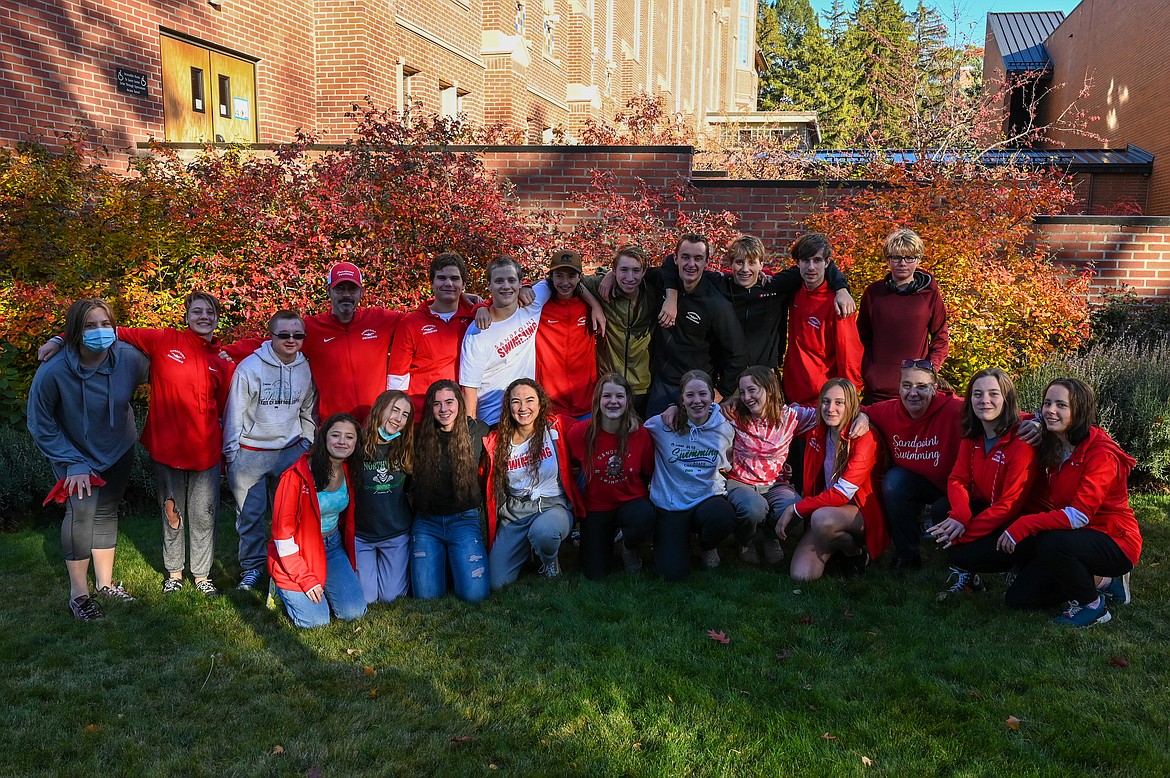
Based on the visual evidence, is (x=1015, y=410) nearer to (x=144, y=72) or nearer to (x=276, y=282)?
(x=276, y=282)

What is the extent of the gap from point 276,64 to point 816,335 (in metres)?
10.5

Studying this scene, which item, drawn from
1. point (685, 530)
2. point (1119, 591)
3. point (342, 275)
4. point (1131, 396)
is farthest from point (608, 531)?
point (1131, 396)

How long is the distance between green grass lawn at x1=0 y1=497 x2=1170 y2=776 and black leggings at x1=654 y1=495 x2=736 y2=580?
7.5 inches

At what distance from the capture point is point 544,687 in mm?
4133

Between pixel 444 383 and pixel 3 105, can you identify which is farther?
pixel 3 105

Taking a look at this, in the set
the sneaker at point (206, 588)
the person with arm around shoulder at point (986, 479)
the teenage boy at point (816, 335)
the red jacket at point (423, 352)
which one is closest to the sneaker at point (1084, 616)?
the person with arm around shoulder at point (986, 479)

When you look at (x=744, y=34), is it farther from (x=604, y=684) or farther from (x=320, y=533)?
(x=604, y=684)

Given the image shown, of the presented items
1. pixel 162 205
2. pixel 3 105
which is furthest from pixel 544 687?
pixel 3 105

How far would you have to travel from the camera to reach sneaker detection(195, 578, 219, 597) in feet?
17.5

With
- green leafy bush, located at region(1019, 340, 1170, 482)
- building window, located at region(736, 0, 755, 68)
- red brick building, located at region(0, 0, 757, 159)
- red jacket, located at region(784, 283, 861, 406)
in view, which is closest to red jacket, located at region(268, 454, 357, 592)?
red jacket, located at region(784, 283, 861, 406)

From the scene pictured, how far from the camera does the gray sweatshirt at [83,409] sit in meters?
4.82

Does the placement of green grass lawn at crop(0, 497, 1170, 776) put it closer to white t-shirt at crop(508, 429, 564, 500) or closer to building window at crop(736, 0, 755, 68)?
white t-shirt at crop(508, 429, 564, 500)

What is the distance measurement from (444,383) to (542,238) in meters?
3.65

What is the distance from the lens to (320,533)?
16.3ft
